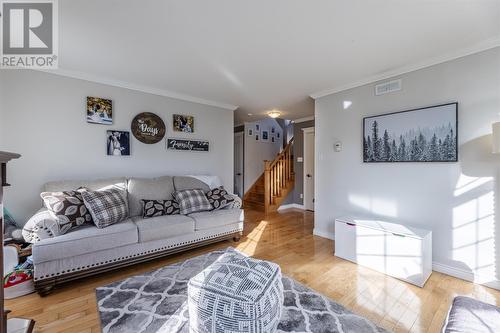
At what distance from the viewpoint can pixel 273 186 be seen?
5.58 m

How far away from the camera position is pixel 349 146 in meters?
3.21

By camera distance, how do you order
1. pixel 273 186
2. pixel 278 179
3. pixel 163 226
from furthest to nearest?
pixel 278 179 → pixel 273 186 → pixel 163 226

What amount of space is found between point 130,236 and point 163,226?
0.35 m

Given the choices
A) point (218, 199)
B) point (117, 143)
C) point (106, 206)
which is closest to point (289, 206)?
point (218, 199)

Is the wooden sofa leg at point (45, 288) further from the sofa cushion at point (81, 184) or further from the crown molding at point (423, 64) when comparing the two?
the crown molding at point (423, 64)

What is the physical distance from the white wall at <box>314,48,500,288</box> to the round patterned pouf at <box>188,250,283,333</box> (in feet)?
6.81

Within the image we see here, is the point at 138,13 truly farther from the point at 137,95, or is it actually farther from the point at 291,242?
the point at 291,242

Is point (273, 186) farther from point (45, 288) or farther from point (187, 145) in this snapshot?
point (45, 288)

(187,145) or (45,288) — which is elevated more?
(187,145)

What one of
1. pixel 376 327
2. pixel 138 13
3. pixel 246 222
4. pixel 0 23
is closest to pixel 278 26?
pixel 138 13

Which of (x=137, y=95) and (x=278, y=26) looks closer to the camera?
(x=278, y=26)

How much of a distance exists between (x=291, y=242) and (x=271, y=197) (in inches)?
88.1

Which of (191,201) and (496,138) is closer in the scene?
(496,138)

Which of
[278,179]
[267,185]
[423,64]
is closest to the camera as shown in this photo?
[423,64]
